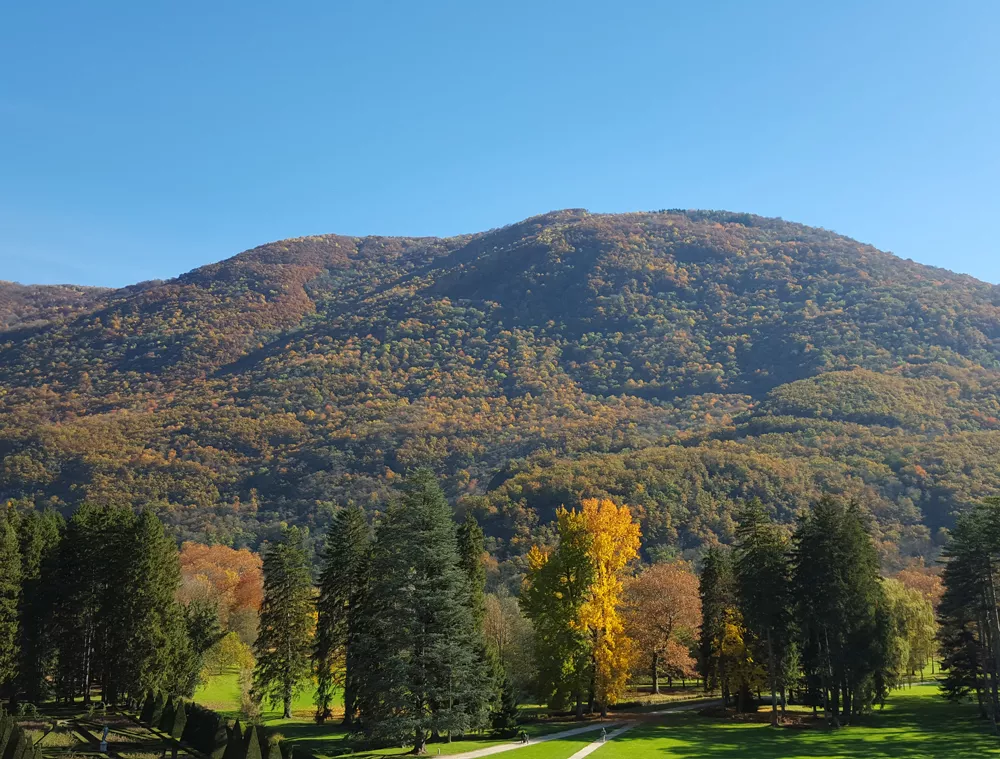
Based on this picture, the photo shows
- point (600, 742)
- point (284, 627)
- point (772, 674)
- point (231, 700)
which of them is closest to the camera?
point (600, 742)

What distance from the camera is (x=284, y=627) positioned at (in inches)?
2195

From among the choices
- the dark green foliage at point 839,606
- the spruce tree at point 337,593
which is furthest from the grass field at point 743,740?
the spruce tree at point 337,593

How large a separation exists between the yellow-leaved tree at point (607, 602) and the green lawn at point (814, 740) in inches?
141

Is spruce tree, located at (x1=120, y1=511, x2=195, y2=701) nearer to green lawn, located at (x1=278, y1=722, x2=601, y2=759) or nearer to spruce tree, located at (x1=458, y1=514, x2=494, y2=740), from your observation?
green lawn, located at (x1=278, y1=722, x2=601, y2=759)

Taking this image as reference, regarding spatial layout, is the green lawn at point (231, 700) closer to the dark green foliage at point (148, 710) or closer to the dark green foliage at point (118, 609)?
the dark green foliage at point (118, 609)

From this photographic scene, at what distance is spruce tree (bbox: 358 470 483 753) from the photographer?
36812 millimetres

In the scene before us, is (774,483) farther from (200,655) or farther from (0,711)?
(0,711)

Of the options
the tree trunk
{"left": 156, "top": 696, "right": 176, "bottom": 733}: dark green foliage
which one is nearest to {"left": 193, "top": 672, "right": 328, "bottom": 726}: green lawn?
{"left": 156, "top": 696, "right": 176, "bottom": 733}: dark green foliage

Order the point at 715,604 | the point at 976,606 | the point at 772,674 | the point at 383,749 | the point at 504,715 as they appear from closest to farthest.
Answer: the point at 383,749 < the point at 504,715 < the point at 772,674 < the point at 976,606 < the point at 715,604

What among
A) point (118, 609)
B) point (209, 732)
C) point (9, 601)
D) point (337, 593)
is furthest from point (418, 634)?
point (9, 601)

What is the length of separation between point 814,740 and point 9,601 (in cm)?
4657

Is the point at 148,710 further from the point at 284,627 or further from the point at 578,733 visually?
the point at 578,733

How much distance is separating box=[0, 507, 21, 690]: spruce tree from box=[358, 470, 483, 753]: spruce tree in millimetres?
20910

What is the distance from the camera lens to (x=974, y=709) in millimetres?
55156
